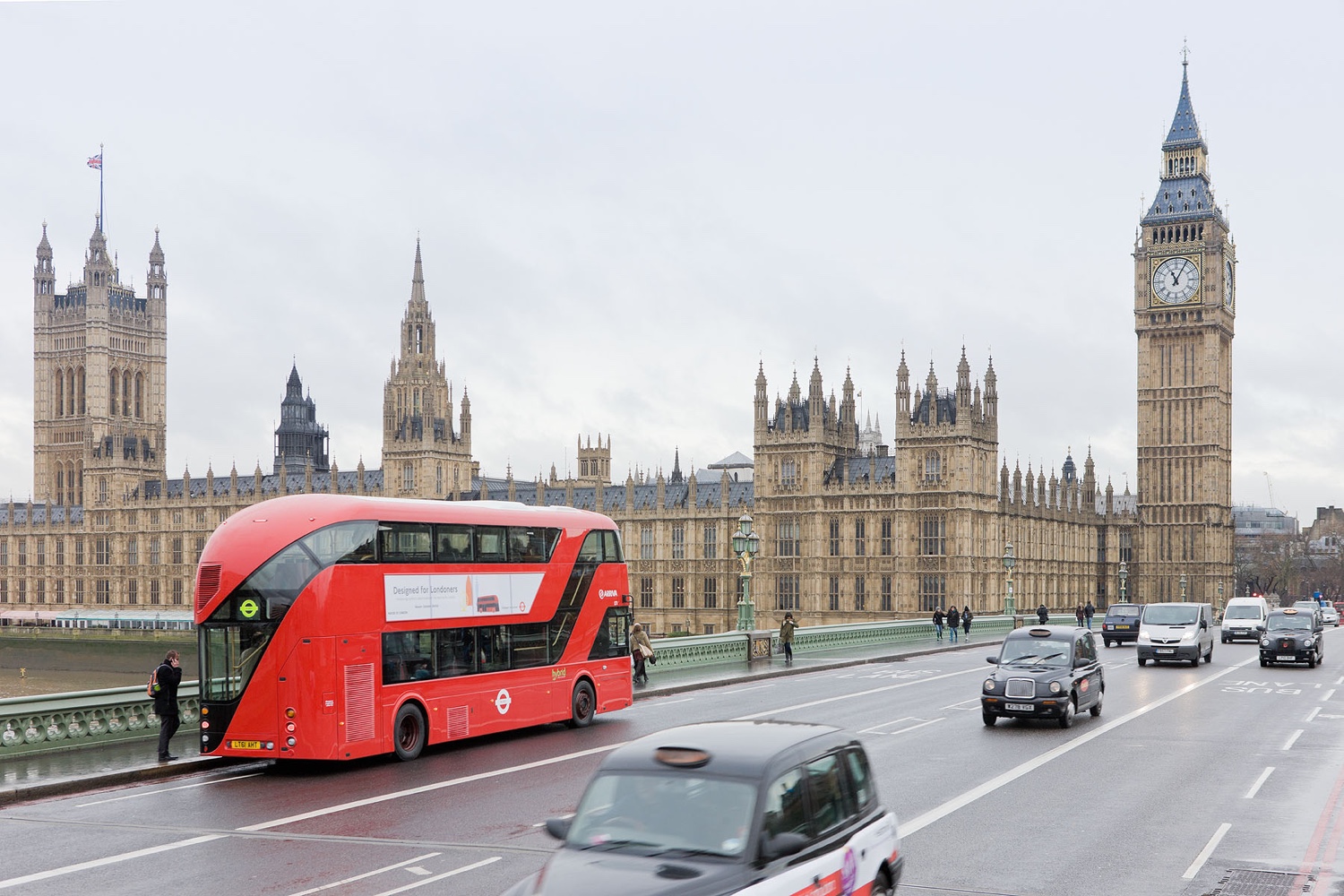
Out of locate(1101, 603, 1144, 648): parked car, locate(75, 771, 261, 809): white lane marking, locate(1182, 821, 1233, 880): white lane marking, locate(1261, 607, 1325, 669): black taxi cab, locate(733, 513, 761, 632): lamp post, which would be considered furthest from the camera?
locate(1101, 603, 1144, 648): parked car

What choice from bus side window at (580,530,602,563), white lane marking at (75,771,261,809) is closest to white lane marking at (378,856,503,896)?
white lane marking at (75,771,261,809)

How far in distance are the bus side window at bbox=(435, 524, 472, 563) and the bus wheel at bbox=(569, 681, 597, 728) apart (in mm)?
4208

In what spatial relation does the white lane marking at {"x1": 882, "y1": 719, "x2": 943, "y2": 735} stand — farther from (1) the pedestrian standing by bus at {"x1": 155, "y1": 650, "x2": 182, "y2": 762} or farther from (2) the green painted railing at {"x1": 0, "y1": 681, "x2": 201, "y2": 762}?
(2) the green painted railing at {"x1": 0, "y1": 681, "x2": 201, "y2": 762}

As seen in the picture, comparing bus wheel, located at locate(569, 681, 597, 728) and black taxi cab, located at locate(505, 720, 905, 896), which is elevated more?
black taxi cab, located at locate(505, 720, 905, 896)

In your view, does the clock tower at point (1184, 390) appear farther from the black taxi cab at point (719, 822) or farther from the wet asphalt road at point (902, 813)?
the black taxi cab at point (719, 822)

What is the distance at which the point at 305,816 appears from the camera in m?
16.1

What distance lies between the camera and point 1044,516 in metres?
92.6

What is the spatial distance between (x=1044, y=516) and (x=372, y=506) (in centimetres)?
7832

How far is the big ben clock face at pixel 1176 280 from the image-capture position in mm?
112250

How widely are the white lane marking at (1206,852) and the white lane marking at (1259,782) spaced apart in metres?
2.06

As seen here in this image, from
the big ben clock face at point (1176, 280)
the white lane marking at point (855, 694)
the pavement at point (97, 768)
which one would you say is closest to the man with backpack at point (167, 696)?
the pavement at point (97, 768)

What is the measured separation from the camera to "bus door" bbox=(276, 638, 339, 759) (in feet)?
62.1

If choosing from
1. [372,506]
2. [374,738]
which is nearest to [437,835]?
[374,738]

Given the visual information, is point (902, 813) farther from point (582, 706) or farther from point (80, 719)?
point (80, 719)
